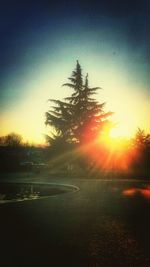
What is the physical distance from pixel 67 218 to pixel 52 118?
3398 cm

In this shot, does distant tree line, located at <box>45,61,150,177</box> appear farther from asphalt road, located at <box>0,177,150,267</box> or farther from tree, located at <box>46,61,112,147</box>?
asphalt road, located at <box>0,177,150,267</box>

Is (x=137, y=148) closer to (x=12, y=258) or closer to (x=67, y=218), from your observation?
(x=67, y=218)

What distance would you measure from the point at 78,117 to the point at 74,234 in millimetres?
37159

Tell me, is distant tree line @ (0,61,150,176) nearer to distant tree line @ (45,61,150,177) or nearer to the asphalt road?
distant tree line @ (45,61,150,177)

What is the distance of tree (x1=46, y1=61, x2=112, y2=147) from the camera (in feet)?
149

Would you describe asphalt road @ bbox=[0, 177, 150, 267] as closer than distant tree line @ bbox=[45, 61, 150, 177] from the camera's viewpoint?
Yes

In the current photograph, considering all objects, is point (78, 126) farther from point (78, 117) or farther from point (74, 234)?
point (74, 234)

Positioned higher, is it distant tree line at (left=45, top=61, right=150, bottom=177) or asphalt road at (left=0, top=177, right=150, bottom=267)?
distant tree line at (left=45, top=61, right=150, bottom=177)

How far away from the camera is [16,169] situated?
163ft

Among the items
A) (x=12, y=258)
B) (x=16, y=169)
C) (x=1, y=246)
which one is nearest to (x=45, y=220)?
(x=1, y=246)

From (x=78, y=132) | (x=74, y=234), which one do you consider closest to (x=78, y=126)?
(x=78, y=132)

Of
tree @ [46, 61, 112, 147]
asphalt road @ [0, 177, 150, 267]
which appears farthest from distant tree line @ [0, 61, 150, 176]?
asphalt road @ [0, 177, 150, 267]

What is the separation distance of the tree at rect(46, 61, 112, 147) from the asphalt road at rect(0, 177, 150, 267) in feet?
99.8

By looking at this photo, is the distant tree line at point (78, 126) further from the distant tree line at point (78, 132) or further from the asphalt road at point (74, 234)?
the asphalt road at point (74, 234)
